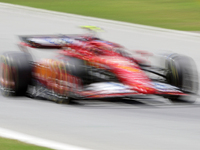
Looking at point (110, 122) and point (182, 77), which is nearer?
point (110, 122)

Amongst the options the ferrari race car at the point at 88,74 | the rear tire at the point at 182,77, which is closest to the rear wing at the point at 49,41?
the ferrari race car at the point at 88,74

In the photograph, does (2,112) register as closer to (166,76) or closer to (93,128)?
(93,128)

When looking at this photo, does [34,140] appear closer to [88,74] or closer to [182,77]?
[88,74]

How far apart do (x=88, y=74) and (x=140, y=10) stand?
41.0ft

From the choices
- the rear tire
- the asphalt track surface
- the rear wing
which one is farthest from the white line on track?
the rear tire

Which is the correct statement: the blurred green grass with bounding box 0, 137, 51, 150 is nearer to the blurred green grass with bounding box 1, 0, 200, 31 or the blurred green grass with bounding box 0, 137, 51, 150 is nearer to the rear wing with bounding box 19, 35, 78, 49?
the rear wing with bounding box 19, 35, 78, 49

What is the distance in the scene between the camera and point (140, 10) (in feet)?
62.7

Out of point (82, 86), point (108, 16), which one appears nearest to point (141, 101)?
point (82, 86)

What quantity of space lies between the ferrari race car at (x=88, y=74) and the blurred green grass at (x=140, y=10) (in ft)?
27.8

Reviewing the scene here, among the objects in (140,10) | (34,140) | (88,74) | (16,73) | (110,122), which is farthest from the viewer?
(140,10)

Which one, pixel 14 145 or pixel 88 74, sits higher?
pixel 88 74

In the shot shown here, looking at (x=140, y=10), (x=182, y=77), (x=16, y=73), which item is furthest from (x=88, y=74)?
(x=140, y=10)

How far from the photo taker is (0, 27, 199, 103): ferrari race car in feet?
22.0

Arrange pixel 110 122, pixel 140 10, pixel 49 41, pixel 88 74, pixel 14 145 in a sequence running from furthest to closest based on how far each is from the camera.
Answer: pixel 140 10 < pixel 49 41 < pixel 88 74 < pixel 110 122 < pixel 14 145
